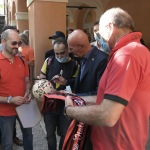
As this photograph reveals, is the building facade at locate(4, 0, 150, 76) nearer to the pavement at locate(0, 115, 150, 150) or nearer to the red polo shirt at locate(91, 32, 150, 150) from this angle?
the pavement at locate(0, 115, 150, 150)

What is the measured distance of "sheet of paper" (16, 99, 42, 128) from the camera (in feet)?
10.3

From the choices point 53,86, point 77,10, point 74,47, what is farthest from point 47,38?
point 77,10

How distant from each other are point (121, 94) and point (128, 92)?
5 cm

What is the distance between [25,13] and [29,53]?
13.1ft

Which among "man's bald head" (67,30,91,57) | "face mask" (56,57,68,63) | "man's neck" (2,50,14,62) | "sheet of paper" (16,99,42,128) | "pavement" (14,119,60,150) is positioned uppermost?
"man's bald head" (67,30,91,57)

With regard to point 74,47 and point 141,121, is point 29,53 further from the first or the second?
point 141,121

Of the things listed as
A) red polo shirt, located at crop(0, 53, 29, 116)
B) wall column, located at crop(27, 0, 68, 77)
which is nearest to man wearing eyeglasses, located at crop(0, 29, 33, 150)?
red polo shirt, located at crop(0, 53, 29, 116)

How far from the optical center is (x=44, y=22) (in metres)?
5.28

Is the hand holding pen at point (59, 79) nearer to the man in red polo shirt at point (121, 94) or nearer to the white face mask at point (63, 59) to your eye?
the white face mask at point (63, 59)

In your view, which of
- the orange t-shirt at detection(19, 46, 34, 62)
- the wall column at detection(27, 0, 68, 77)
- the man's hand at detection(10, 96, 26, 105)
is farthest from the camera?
the orange t-shirt at detection(19, 46, 34, 62)

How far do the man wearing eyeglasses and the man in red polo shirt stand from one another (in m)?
1.52

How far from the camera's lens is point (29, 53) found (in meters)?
5.63

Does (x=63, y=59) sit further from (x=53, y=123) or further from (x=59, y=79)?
(x=53, y=123)

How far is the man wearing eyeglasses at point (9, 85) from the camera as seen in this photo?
3.03 meters
